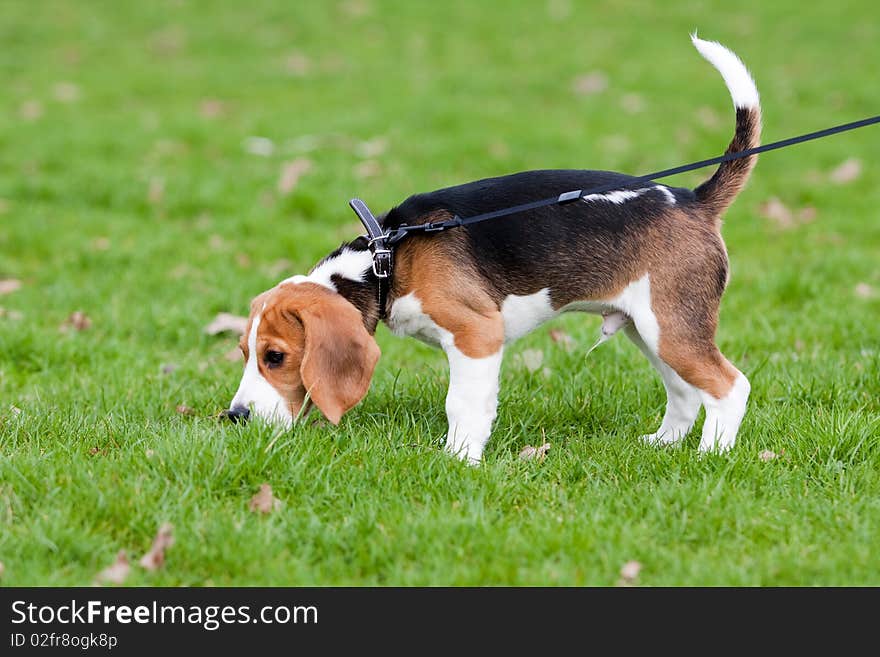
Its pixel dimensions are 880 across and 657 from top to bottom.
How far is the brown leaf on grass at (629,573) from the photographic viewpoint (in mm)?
3459

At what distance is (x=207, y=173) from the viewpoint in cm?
938

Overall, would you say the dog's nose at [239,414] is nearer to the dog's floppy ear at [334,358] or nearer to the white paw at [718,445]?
the dog's floppy ear at [334,358]

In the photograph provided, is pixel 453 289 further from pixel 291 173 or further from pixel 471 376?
pixel 291 173

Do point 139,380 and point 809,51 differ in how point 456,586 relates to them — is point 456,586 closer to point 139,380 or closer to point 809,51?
point 139,380

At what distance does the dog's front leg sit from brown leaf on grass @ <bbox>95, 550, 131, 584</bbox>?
4.57ft

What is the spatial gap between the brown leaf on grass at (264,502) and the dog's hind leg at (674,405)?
1.70 meters

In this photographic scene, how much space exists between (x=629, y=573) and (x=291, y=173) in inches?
257

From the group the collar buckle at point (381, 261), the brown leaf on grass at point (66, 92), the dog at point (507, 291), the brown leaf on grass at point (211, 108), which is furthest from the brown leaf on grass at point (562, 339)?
the brown leaf on grass at point (66, 92)

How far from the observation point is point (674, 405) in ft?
15.6

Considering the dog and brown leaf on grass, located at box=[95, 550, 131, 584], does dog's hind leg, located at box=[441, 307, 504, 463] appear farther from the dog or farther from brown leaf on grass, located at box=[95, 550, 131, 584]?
brown leaf on grass, located at box=[95, 550, 131, 584]

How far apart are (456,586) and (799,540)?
122cm

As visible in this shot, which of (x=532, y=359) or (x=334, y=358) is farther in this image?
(x=532, y=359)

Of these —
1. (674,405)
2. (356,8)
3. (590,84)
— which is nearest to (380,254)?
(674,405)
